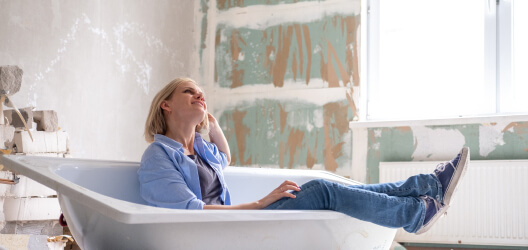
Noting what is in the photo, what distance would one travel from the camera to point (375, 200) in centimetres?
192

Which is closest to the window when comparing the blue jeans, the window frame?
the window frame

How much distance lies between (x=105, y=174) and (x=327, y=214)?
79cm

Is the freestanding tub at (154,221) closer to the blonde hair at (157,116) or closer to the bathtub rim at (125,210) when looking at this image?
the bathtub rim at (125,210)

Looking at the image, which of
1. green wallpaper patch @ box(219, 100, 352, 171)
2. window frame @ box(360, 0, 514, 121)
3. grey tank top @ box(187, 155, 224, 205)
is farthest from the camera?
green wallpaper patch @ box(219, 100, 352, 171)

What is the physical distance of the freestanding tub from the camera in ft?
4.69

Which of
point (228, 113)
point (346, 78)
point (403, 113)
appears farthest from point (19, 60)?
point (403, 113)

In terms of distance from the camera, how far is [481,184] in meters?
3.55

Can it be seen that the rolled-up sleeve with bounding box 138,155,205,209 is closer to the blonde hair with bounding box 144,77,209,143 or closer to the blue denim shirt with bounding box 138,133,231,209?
the blue denim shirt with bounding box 138,133,231,209

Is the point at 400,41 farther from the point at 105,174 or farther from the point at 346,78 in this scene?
the point at 105,174

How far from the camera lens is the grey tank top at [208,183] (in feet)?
6.88

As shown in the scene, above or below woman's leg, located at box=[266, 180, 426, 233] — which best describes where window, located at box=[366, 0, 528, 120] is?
above

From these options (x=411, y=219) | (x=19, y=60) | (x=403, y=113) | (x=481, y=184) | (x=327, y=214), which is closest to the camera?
(x=327, y=214)

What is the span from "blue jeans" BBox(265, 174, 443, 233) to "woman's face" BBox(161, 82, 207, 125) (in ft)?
1.62

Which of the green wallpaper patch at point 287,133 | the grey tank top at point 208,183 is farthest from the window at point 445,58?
the grey tank top at point 208,183
